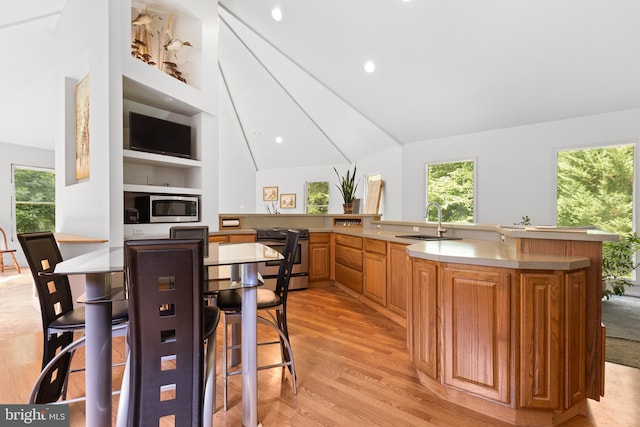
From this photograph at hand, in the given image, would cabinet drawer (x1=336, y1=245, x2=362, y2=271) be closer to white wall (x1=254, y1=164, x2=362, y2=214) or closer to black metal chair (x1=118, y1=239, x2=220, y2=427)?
black metal chair (x1=118, y1=239, x2=220, y2=427)

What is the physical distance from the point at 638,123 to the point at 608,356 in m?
3.58

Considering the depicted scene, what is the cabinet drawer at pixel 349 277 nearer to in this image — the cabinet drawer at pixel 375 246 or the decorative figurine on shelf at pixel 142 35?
the cabinet drawer at pixel 375 246

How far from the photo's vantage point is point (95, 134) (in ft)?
10.5

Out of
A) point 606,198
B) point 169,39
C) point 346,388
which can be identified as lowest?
point 346,388

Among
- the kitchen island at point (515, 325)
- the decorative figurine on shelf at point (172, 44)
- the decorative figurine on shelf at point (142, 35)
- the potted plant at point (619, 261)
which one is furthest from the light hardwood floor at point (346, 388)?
the decorative figurine on shelf at point (172, 44)

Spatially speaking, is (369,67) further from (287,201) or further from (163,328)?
(287,201)

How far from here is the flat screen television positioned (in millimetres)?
3711

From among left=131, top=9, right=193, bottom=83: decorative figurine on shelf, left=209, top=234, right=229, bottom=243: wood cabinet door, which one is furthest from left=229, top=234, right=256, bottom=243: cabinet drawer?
left=131, top=9, right=193, bottom=83: decorative figurine on shelf

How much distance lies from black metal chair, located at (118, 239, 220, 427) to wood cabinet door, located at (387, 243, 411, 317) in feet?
7.47

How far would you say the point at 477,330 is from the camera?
1813 mm

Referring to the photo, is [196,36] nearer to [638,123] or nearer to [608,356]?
[608,356]

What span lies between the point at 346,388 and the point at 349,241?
2.50 metres

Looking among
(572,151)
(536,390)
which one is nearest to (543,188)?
(572,151)

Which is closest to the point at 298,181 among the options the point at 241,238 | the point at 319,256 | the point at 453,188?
the point at 453,188
